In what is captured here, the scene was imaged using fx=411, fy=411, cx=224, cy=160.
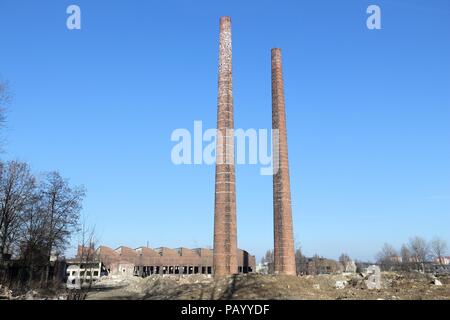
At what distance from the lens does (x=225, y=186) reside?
2448 cm

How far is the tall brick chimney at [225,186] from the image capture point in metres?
23.9

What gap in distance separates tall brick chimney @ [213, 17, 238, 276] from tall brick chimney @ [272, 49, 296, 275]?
155 inches

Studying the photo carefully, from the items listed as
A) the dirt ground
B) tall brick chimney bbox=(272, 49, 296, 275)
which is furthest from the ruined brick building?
the dirt ground

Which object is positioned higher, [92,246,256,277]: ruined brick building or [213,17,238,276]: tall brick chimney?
[213,17,238,276]: tall brick chimney

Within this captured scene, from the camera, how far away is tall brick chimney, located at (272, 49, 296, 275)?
87.6 feet

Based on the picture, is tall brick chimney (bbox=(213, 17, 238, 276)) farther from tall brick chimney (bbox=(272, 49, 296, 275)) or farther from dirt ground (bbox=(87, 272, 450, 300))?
tall brick chimney (bbox=(272, 49, 296, 275))

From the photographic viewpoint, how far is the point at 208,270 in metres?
60.0

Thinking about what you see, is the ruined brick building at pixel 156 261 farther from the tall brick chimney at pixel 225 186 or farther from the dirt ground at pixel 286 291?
the dirt ground at pixel 286 291

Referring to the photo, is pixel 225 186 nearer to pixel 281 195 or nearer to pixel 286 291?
pixel 281 195

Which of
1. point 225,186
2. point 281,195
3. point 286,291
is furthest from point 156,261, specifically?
point 286,291

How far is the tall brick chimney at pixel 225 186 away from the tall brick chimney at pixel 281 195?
12.9 feet

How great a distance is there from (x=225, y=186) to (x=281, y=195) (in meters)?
4.80
